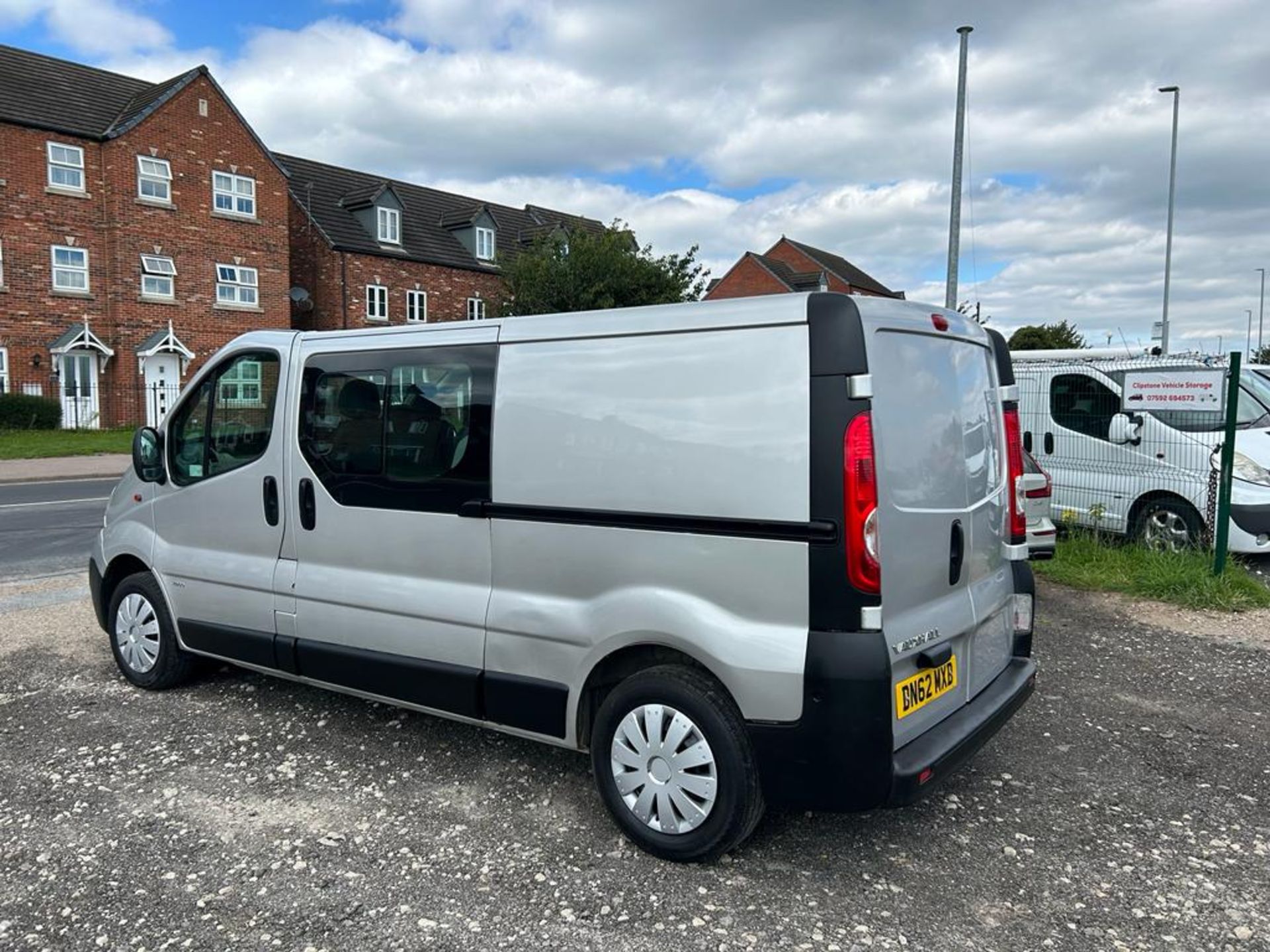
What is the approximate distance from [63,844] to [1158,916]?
3757 mm

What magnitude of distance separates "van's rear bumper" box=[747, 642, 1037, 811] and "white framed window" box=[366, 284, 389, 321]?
3270 centimetres

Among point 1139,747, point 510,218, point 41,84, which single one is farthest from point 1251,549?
point 510,218

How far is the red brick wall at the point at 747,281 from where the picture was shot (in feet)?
171

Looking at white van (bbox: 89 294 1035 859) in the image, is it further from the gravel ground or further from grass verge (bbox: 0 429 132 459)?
grass verge (bbox: 0 429 132 459)

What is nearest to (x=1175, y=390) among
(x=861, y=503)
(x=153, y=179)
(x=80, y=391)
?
(x=861, y=503)

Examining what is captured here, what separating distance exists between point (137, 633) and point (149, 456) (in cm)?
99

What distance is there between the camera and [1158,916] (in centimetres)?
289

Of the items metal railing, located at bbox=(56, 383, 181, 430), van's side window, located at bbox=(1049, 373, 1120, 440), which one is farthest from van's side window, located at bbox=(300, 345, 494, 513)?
metal railing, located at bbox=(56, 383, 181, 430)

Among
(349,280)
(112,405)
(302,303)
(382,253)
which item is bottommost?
(112,405)

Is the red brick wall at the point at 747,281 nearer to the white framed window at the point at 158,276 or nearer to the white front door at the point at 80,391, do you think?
the white framed window at the point at 158,276

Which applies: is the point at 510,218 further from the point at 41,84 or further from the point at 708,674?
the point at 708,674

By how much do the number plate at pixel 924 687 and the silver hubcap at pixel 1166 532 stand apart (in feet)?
19.1

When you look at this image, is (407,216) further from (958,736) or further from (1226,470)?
(958,736)

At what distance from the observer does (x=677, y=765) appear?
313cm
